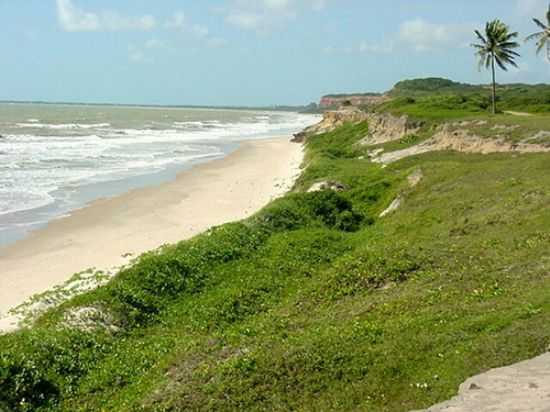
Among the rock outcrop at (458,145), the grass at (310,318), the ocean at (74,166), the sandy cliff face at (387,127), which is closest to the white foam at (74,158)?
the ocean at (74,166)

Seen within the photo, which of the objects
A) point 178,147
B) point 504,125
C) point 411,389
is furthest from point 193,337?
point 178,147

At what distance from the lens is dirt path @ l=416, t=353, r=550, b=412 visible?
25.4ft

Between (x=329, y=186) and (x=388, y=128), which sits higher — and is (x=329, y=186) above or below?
below

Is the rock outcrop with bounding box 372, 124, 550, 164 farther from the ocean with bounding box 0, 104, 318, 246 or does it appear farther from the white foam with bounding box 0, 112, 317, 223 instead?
the white foam with bounding box 0, 112, 317, 223

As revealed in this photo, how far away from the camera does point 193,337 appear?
1405 centimetres

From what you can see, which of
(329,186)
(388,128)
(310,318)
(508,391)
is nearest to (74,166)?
(388,128)

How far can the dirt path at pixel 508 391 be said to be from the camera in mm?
7730

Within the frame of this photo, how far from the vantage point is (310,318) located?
47.1 ft

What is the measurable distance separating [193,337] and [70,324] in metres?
2.76

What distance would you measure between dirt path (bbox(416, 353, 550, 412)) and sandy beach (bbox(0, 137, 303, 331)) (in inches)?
439

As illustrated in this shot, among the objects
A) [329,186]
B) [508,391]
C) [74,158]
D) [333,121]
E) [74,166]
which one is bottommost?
[74,166]

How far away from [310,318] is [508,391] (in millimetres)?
6422

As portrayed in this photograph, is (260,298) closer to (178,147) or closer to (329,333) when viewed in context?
(329,333)

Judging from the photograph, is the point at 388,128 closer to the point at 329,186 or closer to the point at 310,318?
the point at 329,186
